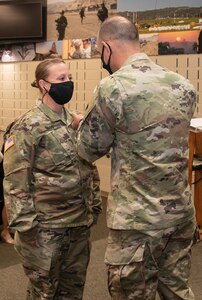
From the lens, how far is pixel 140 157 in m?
1.65

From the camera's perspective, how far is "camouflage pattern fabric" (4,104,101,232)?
1983mm

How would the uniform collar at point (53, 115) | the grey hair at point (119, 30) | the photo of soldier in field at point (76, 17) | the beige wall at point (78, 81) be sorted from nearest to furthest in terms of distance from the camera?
the grey hair at point (119, 30) < the uniform collar at point (53, 115) < the beige wall at point (78, 81) < the photo of soldier in field at point (76, 17)

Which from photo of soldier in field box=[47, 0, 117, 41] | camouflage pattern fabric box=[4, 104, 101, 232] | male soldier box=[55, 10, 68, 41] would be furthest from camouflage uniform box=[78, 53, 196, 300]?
male soldier box=[55, 10, 68, 41]

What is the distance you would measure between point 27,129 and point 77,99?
13.3 feet

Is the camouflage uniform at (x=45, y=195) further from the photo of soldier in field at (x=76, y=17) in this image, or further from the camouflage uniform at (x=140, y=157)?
the photo of soldier in field at (x=76, y=17)

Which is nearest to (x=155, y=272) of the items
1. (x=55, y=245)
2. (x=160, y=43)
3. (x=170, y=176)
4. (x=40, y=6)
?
(x=170, y=176)

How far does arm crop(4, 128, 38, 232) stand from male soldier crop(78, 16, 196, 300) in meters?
0.36

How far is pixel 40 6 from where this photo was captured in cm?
623

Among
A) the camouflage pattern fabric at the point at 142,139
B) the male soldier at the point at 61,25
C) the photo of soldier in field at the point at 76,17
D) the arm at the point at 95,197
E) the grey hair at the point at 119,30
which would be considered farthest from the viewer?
the male soldier at the point at 61,25

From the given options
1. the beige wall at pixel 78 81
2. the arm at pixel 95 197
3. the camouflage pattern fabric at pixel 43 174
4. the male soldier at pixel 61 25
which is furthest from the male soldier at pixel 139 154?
the male soldier at pixel 61 25

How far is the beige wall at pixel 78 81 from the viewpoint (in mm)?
4734

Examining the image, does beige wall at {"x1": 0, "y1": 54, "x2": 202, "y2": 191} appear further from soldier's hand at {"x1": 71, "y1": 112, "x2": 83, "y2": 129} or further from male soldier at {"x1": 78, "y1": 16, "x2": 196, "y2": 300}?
male soldier at {"x1": 78, "y1": 16, "x2": 196, "y2": 300}

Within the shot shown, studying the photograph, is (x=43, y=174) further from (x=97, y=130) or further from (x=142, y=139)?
(x=142, y=139)

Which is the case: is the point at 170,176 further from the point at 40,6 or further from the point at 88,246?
the point at 40,6
